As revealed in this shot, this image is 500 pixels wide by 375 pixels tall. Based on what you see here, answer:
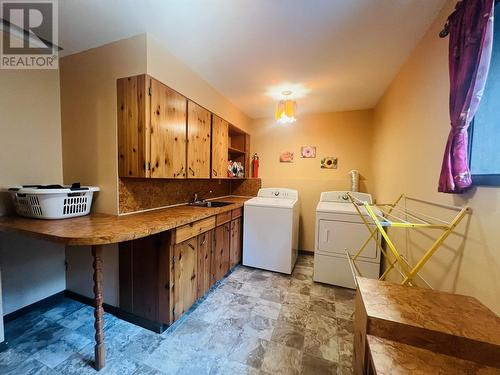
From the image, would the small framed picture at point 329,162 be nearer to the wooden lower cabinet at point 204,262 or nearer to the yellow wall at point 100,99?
the wooden lower cabinet at point 204,262

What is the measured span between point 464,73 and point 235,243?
2585mm

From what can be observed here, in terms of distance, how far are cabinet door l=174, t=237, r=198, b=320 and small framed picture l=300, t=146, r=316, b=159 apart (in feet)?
7.99

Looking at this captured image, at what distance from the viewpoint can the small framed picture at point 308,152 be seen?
3.49 m

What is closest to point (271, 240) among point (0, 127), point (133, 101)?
point (133, 101)

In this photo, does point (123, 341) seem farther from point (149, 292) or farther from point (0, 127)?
point (0, 127)

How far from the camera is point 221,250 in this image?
7.93 ft

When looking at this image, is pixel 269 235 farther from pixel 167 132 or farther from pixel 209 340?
pixel 167 132

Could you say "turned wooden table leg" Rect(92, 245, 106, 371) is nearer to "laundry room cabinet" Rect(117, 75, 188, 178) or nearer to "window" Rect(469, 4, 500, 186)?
"laundry room cabinet" Rect(117, 75, 188, 178)

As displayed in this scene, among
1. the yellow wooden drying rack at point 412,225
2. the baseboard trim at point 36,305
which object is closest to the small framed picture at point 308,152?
the yellow wooden drying rack at point 412,225

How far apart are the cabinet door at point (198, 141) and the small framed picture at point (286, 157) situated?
1.59 m

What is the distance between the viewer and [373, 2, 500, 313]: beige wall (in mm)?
924

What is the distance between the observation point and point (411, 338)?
2.48 ft

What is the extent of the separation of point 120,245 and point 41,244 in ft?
2.75

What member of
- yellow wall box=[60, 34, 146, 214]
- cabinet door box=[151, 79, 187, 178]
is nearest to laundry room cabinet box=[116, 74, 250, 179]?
cabinet door box=[151, 79, 187, 178]
